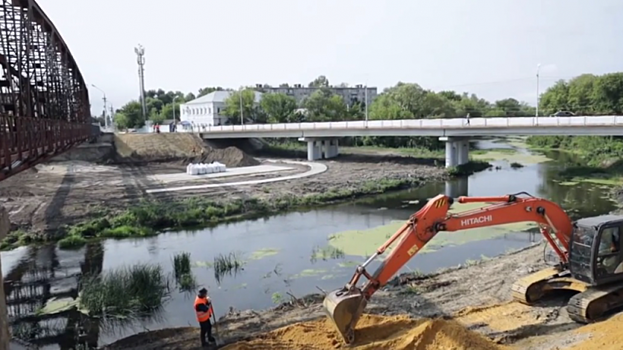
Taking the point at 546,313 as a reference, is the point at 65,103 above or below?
above

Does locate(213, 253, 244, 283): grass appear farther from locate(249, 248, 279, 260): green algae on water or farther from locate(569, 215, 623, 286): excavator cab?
locate(569, 215, 623, 286): excavator cab

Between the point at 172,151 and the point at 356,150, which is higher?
the point at 172,151

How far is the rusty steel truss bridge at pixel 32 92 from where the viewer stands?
16.3m

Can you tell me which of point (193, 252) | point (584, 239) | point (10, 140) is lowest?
point (193, 252)

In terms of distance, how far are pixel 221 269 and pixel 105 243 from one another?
929 cm

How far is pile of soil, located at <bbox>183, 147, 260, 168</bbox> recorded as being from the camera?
194 feet

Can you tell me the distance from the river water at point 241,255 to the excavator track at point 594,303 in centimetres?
759

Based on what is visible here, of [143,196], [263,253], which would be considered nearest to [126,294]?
→ [263,253]

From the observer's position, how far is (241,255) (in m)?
23.1

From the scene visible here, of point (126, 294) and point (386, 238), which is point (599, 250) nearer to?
point (386, 238)

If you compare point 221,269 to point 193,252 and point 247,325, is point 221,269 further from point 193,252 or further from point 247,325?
point 247,325

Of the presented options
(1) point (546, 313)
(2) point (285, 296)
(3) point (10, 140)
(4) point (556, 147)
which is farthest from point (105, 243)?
(4) point (556, 147)

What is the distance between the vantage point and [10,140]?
15742mm

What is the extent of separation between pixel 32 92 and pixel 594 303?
26.1 meters
